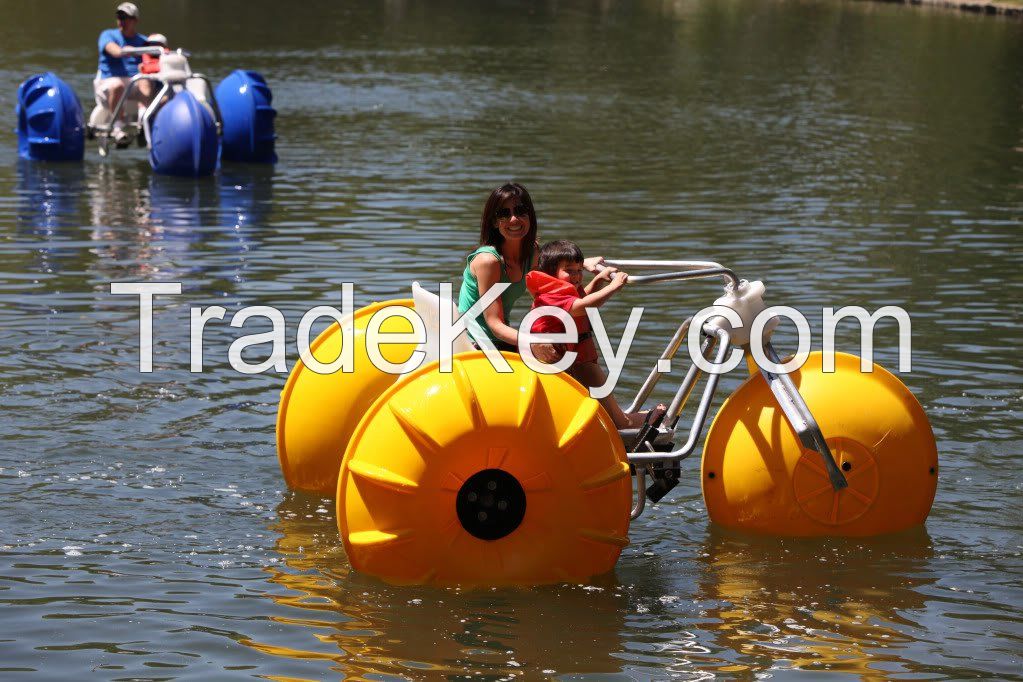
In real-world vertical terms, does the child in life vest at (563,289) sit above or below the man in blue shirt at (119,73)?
below

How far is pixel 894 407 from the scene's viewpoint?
7824mm

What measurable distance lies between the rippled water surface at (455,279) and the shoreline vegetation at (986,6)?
24889 mm

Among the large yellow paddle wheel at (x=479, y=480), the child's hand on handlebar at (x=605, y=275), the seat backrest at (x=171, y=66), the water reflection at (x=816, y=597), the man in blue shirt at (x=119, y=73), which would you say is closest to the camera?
the water reflection at (x=816, y=597)

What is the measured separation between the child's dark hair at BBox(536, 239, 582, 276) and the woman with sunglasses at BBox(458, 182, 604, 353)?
0.39 feet

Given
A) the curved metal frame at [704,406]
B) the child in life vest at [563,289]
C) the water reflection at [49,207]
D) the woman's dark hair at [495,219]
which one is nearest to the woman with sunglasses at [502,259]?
the woman's dark hair at [495,219]

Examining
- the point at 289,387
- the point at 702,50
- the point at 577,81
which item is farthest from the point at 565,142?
the point at 702,50

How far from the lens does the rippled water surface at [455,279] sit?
22.1 feet

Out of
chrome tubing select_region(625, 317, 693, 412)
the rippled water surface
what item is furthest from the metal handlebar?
the rippled water surface

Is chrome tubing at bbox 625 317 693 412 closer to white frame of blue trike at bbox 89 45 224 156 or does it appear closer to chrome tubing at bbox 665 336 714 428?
chrome tubing at bbox 665 336 714 428

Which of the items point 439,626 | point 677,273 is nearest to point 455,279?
point 677,273

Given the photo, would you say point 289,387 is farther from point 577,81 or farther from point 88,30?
point 88,30

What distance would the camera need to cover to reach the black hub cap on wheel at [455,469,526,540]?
700cm

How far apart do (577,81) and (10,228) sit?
19.6 meters

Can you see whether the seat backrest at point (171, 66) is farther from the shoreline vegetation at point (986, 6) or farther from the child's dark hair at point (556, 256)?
the shoreline vegetation at point (986, 6)
